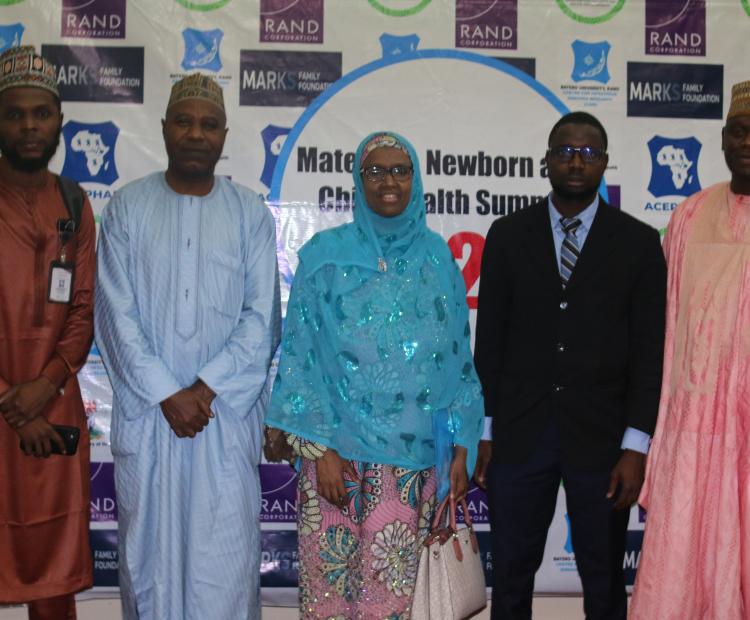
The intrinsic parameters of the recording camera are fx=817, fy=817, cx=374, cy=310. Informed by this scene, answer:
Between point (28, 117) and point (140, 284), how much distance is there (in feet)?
2.29

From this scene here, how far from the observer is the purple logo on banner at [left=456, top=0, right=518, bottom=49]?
373 centimetres

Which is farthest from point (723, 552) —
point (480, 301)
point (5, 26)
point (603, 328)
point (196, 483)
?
point (5, 26)

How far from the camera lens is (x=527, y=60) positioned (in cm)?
375

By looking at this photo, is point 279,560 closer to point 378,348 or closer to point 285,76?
point 378,348

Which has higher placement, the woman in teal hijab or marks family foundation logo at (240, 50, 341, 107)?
marks family foundation logo at (240, 50, 341, 107)

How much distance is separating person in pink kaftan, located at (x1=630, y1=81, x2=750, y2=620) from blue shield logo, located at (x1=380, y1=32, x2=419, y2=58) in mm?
1529

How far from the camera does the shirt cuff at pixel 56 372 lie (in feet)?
8.91

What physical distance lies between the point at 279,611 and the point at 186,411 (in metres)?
1.56

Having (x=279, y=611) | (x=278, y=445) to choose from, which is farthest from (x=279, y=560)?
(x=278, y=445)

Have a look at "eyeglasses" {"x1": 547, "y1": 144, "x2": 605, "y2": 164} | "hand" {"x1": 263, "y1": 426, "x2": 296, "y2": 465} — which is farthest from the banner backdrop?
"hand" {"x1": 263, "y1": 426, "x2": 296, "y2": 465}

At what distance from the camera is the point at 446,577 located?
2.43m

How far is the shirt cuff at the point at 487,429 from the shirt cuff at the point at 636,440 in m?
0.45

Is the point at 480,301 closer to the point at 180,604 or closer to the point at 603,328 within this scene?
the point at 603,328

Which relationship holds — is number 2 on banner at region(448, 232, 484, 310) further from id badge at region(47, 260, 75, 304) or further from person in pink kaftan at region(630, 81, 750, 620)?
id badge at region(47, 260, 75, 304)
